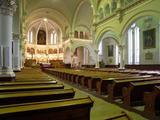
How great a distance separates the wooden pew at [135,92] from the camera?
5.27 m

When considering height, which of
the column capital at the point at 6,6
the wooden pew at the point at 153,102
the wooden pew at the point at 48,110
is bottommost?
the wooden pew at the point at 153,102

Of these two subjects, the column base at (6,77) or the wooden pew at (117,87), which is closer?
the wooden pew at (117,87)

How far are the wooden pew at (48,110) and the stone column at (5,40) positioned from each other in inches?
175

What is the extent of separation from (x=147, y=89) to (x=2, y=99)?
4144mm

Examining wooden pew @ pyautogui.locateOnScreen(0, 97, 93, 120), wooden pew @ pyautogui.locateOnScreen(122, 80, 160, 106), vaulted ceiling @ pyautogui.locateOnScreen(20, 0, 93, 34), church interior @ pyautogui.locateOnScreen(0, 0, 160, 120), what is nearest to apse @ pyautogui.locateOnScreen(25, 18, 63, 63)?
church interior @ pyautogui.locateOnScreen(0, 0, 160, 120)

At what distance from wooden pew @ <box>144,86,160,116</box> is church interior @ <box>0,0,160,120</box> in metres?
0.02

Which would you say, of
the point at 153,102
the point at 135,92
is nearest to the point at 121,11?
the point at 135,92

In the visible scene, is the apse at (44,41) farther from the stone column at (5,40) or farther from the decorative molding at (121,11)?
the stone column at (5,40)

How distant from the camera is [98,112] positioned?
4727mm

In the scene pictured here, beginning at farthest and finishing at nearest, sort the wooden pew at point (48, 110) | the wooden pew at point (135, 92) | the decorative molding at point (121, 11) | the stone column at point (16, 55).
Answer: the decorative molding at point (121, 11) → the stone column at point (16, 55) → the wooden pew at point (135, 92) → the wooden pew at point (48, 110)

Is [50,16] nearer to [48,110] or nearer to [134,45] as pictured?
[134,45]

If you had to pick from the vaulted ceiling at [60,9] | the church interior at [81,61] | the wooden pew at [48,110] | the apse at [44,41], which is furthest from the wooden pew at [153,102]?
the apse at [44,41]

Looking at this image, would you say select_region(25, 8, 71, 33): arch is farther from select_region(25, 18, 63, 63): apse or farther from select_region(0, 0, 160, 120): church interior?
select_region(25, 18, 63, 63): apse

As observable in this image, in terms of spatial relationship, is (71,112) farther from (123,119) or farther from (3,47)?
(3,47)
